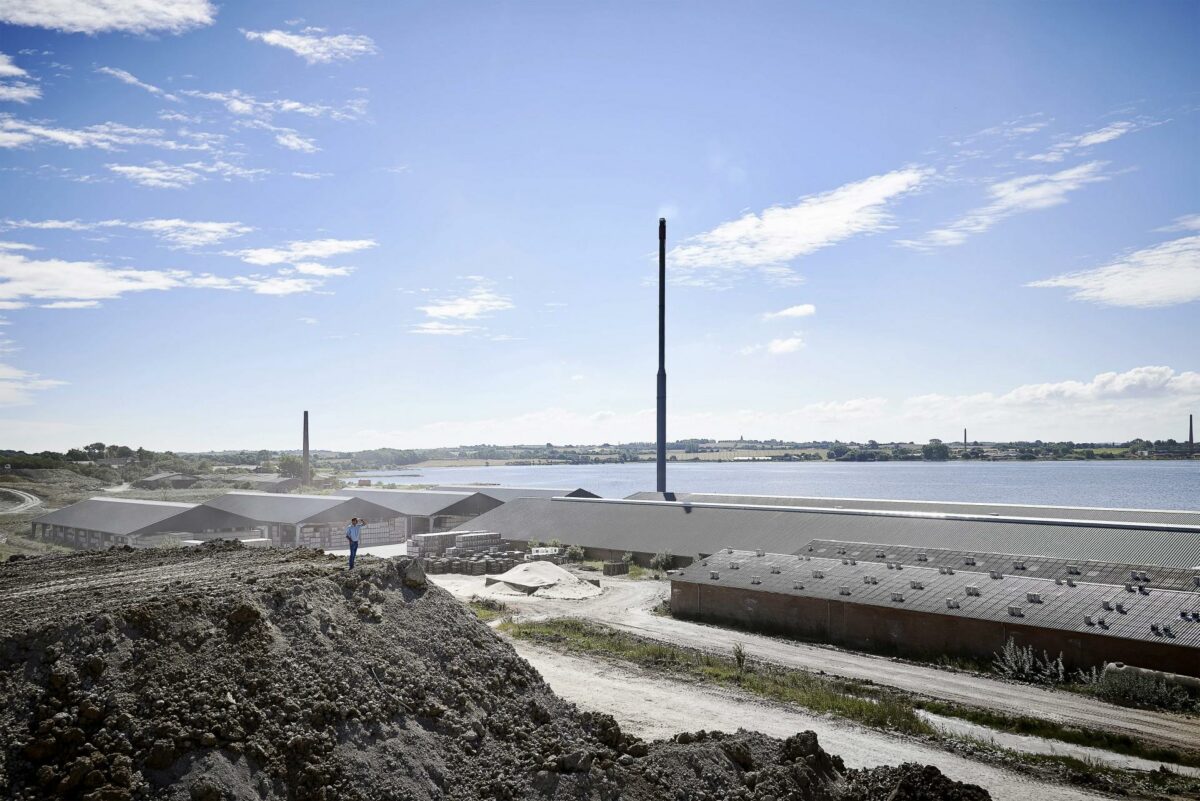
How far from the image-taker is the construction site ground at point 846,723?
19719 millimetres

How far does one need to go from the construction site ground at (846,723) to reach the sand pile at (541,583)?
8.76 meters

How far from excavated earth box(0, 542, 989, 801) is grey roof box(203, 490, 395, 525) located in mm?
43375

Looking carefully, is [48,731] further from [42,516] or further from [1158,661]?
[42,516]

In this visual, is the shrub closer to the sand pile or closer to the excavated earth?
the excavated earth

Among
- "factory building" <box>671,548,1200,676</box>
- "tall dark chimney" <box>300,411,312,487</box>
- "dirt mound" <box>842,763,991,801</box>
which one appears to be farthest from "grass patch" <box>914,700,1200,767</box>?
"tall dark chimney" <box>300,411,312,487</box>

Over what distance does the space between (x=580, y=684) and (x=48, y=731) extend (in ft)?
53.7

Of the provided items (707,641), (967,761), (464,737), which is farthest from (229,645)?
(707,641)

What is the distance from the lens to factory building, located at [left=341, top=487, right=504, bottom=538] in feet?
230

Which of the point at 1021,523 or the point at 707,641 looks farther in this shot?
the point at 1021,523

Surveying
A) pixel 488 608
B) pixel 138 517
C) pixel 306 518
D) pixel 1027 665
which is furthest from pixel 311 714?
pixel 138 517

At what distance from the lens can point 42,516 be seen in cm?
6531

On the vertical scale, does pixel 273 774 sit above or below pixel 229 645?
below

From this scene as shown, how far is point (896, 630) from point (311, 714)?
23.9 m

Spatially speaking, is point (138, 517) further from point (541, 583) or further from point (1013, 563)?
point (1013, 563)
